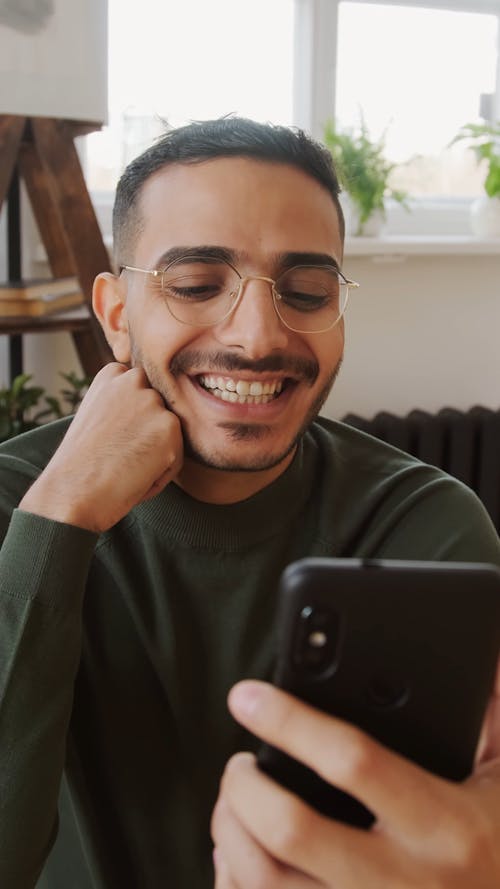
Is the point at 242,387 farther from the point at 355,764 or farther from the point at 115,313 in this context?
the point at 355,764

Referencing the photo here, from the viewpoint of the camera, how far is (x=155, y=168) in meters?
1.05

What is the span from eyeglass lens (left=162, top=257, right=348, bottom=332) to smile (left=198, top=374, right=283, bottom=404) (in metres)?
0.06

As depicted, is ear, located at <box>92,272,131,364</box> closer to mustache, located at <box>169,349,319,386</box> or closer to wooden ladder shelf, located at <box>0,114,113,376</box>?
mustache, located at <box>169,349,319,386</box>

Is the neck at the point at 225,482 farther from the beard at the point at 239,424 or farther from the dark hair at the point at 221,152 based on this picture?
the dark hair at the point at 221,152

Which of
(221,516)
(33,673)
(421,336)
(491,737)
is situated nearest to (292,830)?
(491,737)

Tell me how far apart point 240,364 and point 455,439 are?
6.16 ft

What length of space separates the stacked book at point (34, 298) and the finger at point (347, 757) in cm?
149

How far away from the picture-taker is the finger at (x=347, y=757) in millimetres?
426

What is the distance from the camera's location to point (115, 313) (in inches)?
46.3

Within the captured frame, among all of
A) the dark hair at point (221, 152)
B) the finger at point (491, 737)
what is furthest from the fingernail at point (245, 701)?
the dark hair at point (221, 152)

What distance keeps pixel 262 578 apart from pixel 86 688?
23 cm

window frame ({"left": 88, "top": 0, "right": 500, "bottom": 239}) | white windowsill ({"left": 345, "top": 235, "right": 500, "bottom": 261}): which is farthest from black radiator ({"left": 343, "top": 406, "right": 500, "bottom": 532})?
window frame ({"left": 88, "top": 0, "right": 500, "bottom": 239})

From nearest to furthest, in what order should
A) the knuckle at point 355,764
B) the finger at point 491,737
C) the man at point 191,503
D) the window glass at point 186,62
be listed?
the knuckle at point 355,764 < the finger at point 491,737 < the man at point 191,503 < the window glass at point 186,62

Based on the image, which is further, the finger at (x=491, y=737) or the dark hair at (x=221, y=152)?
the dark hair at (x=221, y=152)
